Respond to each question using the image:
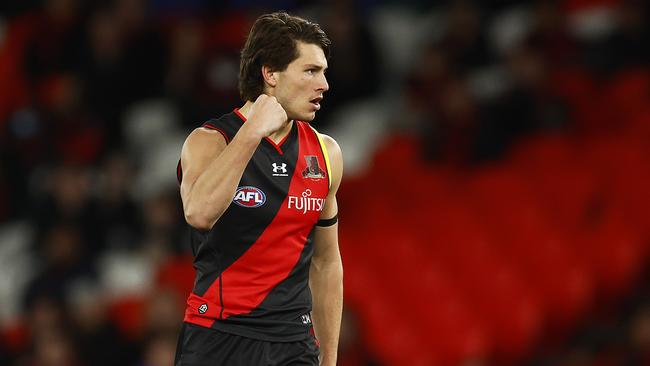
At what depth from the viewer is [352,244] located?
29.3 feet

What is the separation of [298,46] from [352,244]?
491cm

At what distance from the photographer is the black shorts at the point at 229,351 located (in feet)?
13.5

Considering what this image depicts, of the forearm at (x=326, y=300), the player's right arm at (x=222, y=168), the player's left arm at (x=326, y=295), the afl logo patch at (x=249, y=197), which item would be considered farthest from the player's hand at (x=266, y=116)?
the forearm at (x=326, y=300)

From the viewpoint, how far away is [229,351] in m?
4.12

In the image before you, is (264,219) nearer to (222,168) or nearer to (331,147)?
(222,168)

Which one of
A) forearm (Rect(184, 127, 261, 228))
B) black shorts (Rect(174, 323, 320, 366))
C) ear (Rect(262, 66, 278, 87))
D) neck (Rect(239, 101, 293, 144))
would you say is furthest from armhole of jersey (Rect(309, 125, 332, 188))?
black shorts (Rect(174, 323, 320, 366))

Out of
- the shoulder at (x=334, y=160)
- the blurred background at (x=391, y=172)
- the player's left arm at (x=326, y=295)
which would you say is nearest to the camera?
the shoulder at (x=334, y=160)

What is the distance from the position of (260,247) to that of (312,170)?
32 centimetres

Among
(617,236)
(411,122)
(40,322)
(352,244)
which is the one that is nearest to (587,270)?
(617,236)

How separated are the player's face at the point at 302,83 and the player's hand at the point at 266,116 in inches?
3.4

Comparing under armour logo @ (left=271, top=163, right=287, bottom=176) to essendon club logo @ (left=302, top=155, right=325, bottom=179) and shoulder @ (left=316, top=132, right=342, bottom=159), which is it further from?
shoulder @ (left=316, top=132, right=342, bottom=159)

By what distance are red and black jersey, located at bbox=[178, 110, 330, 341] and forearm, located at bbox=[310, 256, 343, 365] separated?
27 centimetres

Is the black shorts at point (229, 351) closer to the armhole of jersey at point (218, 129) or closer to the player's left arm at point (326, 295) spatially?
the player's left arm at point (326, 295)

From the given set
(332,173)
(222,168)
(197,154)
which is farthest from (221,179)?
(332,173)
